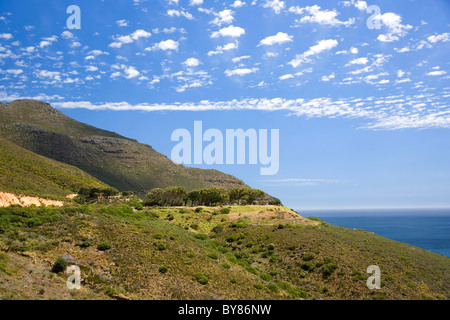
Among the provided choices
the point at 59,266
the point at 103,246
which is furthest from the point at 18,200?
the point at 59,266

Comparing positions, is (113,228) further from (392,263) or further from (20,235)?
(392,263)

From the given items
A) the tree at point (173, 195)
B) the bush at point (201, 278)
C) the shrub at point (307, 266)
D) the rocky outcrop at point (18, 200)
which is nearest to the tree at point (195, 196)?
the tree at point (173, 195)

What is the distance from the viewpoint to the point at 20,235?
22938 mm

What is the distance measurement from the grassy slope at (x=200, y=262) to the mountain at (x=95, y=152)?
3723 inches

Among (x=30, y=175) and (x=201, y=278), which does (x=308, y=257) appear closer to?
(x=201, y=278)

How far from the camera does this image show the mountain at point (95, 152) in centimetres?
12631

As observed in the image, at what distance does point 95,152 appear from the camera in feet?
489

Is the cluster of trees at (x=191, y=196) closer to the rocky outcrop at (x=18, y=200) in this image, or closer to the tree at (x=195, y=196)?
the tree at (x=195, y=196)

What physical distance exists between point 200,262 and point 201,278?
3770 mm

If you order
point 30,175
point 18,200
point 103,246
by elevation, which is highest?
point 30,175

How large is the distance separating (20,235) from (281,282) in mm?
23612

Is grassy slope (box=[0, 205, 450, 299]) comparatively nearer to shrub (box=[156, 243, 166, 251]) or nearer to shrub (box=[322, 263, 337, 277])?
shrub (box=[156, 243, 166, 251])
